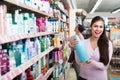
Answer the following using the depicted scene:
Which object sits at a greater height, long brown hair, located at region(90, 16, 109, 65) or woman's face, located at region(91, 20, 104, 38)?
woman's face, located at region(91, 20, 104, 38)

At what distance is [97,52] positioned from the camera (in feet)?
9.34

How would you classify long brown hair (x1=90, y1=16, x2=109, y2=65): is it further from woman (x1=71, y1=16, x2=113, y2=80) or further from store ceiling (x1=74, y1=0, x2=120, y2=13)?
store ceiling (x1=74, y1=0, x2=120, y2=13)

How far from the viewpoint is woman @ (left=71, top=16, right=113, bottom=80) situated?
2822 mm

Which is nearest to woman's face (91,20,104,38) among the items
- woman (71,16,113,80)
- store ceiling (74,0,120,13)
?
woman (71,16,113,80)

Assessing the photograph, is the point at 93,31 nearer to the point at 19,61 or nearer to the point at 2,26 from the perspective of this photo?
the point at 19,61

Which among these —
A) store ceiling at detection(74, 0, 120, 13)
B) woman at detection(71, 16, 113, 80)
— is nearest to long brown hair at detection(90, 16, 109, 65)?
woman at detection(71, 16, 113, 80)

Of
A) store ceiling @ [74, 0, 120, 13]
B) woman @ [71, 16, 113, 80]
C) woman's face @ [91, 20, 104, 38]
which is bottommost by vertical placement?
woman @ [71, 16, 113, 80]

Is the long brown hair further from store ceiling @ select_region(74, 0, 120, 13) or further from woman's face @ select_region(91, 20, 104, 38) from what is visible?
store ceiling @ select_region(74, 0, 120, 13)

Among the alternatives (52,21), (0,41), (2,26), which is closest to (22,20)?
(2,26)

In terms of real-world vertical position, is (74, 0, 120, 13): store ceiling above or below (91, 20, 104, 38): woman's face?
above

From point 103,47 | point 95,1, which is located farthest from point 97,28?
point 95,1

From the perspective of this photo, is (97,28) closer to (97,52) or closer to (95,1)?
(97,52)

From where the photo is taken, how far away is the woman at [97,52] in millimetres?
2822

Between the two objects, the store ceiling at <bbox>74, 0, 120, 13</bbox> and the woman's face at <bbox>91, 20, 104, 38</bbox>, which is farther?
the store ceiling at <bbox>74, 0, 120, 13</bbox>
